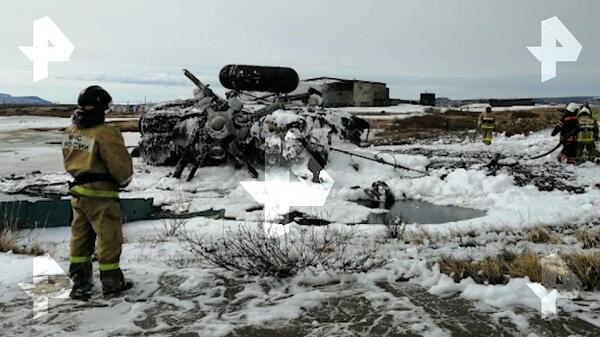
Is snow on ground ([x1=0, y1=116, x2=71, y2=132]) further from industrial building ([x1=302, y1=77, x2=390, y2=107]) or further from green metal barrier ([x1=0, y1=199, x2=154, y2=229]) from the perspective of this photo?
green metal barrier ([x1=0, y1=199, x2=154, y2=229])

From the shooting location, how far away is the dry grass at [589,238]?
6.55 m

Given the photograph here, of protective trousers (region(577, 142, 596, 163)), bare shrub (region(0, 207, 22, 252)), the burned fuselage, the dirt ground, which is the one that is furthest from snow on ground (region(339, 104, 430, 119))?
bare shrub (region(0, 207, 22, 252))

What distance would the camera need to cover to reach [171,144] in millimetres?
15086

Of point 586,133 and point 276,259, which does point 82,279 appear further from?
point 586,133

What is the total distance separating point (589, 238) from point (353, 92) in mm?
55559

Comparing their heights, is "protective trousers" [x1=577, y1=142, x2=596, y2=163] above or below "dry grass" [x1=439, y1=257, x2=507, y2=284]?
above

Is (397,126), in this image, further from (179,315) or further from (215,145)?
(179,315)

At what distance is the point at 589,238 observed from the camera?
6.79 metres

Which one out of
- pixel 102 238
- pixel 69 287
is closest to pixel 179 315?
pixel 102 238

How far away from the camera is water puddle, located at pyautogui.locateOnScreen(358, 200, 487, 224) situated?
9941 mm

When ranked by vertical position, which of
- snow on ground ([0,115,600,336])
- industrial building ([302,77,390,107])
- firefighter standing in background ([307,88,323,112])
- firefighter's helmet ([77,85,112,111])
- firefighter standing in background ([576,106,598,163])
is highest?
industrial building ([302,77,390,107])

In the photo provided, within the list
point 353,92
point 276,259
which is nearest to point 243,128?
point 276,259

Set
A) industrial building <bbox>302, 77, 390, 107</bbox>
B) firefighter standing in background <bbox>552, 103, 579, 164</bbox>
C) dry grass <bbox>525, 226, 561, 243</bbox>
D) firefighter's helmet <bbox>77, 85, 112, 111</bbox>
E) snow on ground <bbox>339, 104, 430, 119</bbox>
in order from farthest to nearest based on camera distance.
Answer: industrial building <bbox>302, 77, 390, 107</bbox>
snow on ground <bbox>339, 104, 430, 119</bbox>
firefighter standing in background <bbox>552, 103, 579, 164</bbox>
dry grass <bbox>525, 226, 561, 243</bbox>
firefighter's helmet <bbox>77, 85, 112, 111</bbox>

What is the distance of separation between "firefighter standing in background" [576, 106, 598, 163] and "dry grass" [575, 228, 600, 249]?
9.30 meters
